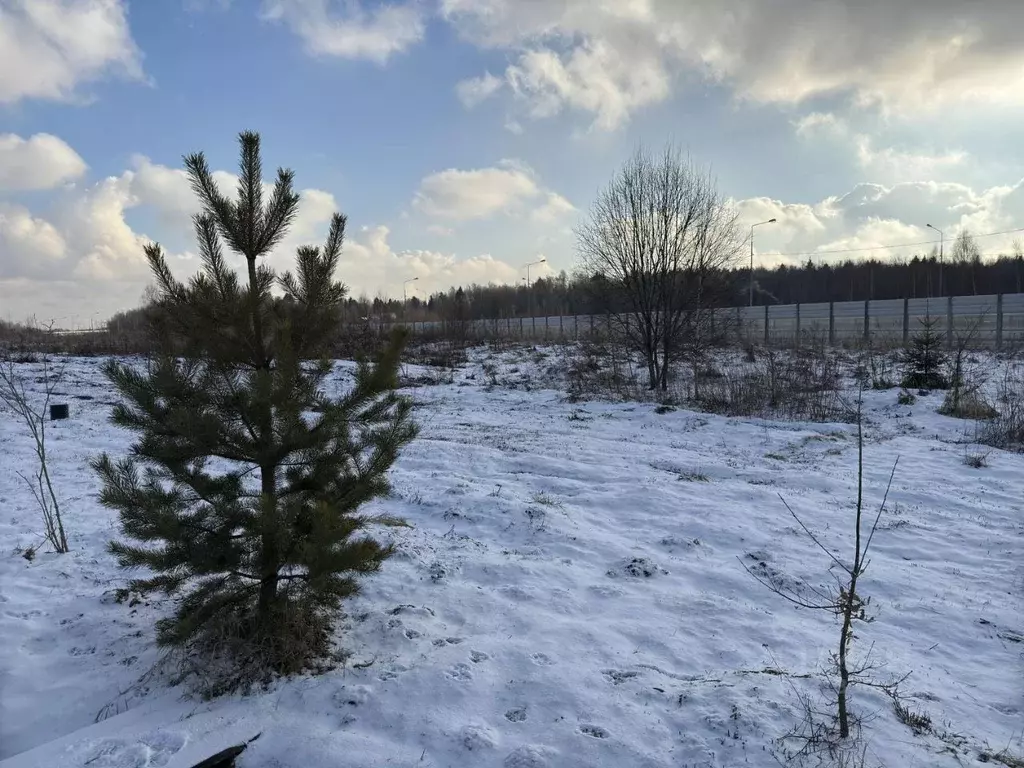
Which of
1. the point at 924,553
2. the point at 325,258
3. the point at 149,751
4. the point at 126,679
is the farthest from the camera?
the point at 924,553

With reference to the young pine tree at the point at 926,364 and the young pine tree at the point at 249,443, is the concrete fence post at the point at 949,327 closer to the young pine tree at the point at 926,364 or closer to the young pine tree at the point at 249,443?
the young pine tree at the point at 926,364

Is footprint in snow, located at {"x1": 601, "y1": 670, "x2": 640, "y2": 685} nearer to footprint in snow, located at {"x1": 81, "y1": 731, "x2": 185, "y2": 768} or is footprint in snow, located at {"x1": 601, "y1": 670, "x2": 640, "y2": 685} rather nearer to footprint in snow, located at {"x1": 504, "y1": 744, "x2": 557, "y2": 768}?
footprint in snow, located at {"x1": 504, "y1": 744, "x2": 557, "y2": 768}

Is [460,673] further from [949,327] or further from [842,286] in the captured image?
[842,286]

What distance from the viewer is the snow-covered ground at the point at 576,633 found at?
263cm

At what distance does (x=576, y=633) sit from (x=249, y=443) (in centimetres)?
227

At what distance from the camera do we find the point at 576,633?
3.61 m

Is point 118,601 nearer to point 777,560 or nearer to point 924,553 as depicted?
point 777,560

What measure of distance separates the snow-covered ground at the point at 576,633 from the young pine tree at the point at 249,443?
416mm

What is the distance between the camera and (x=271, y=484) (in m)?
3.15

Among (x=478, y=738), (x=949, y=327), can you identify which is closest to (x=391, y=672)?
(x=478, y=738)

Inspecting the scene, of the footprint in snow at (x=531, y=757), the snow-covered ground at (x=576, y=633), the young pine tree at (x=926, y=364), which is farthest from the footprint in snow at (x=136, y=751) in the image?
the young pine tree at (x=926, y=364)

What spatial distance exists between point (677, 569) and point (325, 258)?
3.59m

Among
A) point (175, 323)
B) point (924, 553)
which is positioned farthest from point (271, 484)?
point (924, 553)

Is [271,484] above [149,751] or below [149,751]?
above
